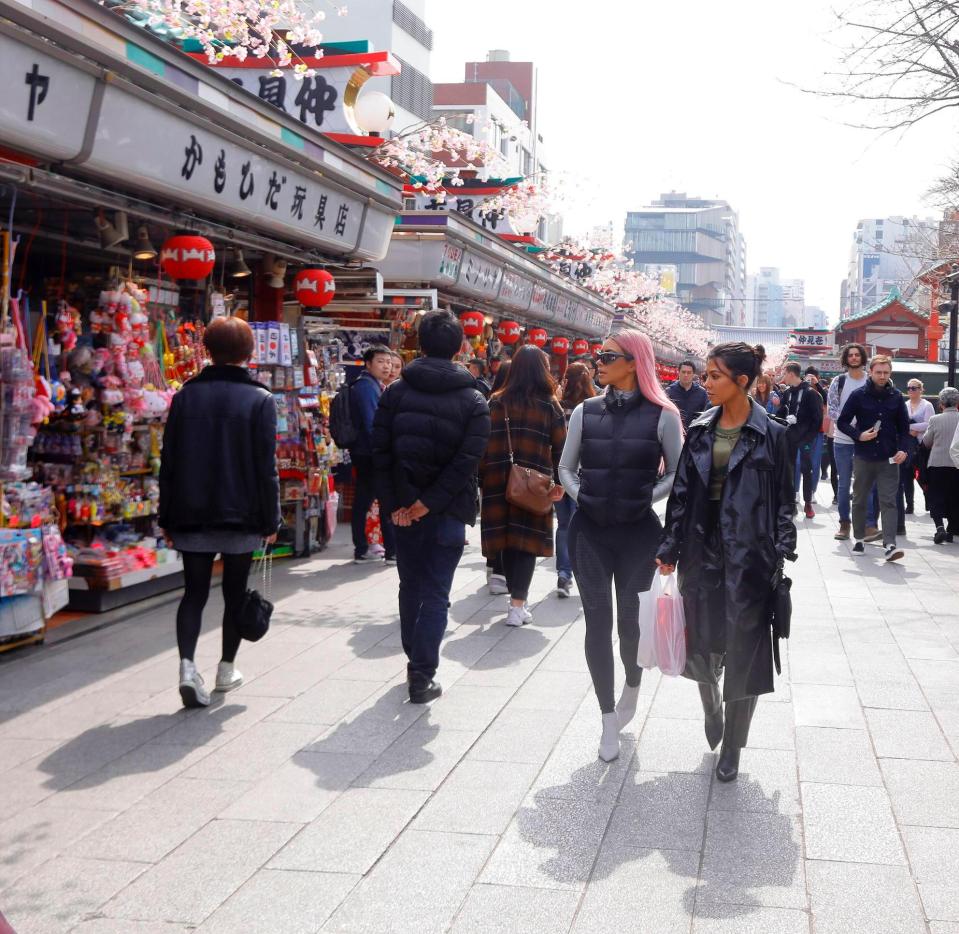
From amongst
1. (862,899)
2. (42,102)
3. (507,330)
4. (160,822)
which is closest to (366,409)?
(42,102)

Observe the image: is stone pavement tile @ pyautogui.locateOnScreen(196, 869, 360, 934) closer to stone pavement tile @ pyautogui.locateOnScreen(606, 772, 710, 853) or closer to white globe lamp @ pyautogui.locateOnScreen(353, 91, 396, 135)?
stone pavement tile @ pyautogui.locateOnScreen(606, 772, 710, 853)

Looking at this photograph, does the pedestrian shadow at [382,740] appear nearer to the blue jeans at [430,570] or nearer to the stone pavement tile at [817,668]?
the blue jeans at [430,570]

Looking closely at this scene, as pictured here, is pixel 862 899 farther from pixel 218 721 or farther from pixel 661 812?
pixel 218 721

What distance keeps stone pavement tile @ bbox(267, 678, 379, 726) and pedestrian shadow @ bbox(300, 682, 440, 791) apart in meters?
0.10

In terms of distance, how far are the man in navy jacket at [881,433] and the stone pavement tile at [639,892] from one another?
759 cm

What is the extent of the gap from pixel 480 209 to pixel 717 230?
15883 cm

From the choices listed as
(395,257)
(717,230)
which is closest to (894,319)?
(395,257)

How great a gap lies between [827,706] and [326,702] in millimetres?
2467

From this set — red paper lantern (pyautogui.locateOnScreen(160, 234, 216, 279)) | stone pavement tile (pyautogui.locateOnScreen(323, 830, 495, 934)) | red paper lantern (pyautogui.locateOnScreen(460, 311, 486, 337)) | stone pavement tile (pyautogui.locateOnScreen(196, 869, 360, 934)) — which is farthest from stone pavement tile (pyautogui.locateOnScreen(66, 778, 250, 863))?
red paper lantern (pyautogui.locateOnScreen(460, 311, 486, 337))

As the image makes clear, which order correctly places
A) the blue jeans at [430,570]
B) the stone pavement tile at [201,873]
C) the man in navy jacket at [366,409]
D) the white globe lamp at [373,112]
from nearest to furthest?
the stone pavement tile at [201,873], the blue jeans at [430,570], the man in navy jacket at [366,409], the white globe lamp at [373,112]

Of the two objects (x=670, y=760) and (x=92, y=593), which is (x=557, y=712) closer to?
(x=670, y=760)

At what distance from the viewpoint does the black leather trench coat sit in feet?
14.4

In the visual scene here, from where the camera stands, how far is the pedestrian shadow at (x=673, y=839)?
355 cm

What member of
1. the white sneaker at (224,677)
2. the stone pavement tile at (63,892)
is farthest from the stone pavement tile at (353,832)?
the white sneaker at (224,677)
